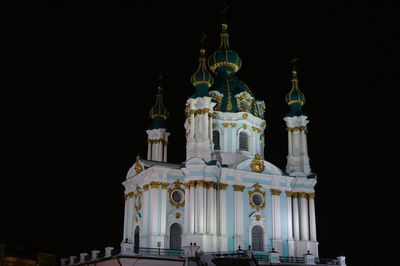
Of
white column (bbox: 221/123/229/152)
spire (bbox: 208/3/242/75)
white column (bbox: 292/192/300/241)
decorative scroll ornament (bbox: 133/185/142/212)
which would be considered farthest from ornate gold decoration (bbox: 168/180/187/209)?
spire (bbox: 208/3/242/75)

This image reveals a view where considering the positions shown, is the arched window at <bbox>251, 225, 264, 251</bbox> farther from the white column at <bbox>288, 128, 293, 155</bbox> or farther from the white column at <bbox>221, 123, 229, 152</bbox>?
the white column at <bbox>288, 128, 293, 155</bbox>

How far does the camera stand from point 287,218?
1320 inches

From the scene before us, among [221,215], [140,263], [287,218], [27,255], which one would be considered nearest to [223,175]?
[221,215]

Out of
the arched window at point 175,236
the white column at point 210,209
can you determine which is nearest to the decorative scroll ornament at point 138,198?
the arched window at point 175,236

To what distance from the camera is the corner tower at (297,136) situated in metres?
35.2

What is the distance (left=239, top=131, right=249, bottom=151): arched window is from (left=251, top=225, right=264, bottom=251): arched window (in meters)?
5.22

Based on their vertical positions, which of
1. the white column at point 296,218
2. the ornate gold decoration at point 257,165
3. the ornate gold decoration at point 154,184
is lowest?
the white column at point 296,218

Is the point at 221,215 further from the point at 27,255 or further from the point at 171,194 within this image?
the point at 27,255

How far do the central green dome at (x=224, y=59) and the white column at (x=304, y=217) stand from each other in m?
9.59

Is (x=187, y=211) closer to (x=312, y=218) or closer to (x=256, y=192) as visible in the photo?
(x=256, y=192)

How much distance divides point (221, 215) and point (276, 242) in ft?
12.5

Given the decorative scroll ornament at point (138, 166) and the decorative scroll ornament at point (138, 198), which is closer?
the decorative scroll ornament at point (138, 198)

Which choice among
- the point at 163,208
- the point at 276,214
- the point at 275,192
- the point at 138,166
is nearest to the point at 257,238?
the point at 276,214

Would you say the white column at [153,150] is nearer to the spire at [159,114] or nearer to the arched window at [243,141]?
the spire at [159,114]
